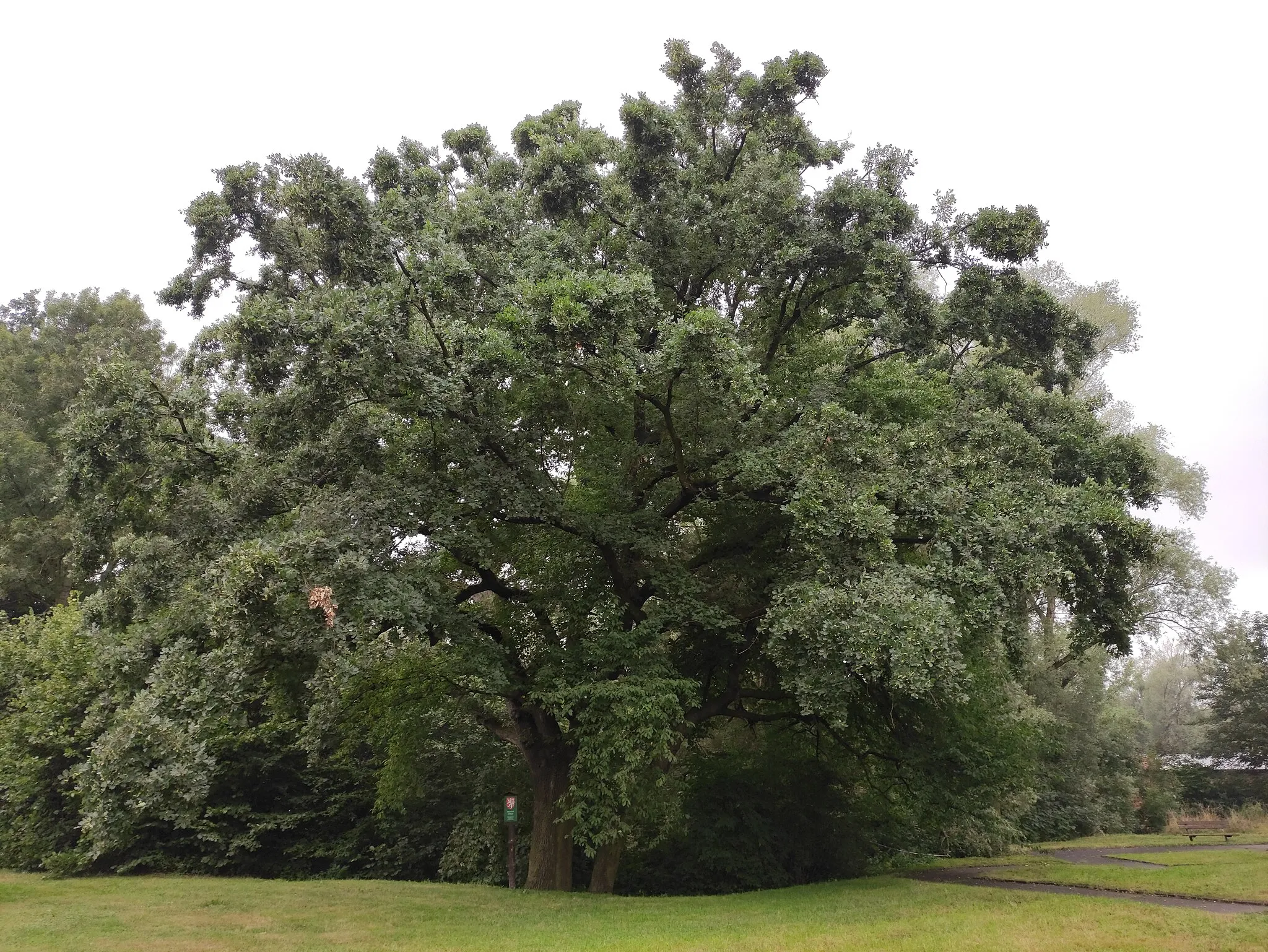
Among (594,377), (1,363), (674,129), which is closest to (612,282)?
(594,377)

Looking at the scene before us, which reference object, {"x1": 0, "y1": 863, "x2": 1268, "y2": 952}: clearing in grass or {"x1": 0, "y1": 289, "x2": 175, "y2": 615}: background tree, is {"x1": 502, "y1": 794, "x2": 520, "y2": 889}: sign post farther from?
{"x1": 0, "y1": 289, "x2": 175, "y2": 615}: background tree

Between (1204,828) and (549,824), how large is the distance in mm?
25806

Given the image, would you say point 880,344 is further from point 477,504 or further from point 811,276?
point 477,504

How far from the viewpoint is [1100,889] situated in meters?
12.3

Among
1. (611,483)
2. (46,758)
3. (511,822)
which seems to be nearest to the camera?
(611,483)

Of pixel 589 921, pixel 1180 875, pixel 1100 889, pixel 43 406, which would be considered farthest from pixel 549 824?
pixel 43 406

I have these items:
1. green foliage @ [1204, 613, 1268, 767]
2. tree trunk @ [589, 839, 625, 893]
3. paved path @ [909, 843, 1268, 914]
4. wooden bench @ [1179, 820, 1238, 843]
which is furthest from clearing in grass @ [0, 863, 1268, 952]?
green foliage @ [1204, 613, 1268, 767]

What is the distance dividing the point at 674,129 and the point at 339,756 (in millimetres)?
15001

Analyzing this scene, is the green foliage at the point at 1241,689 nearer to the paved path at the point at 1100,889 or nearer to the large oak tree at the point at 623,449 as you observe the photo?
the paved path at the point at 1100,889

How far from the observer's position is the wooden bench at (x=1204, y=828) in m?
24.6

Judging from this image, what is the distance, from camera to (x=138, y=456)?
1088cm

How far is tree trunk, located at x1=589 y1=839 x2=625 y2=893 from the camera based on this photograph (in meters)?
14.7

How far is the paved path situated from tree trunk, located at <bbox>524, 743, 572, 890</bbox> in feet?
21.9

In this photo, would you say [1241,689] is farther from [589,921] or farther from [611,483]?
[589,921]
